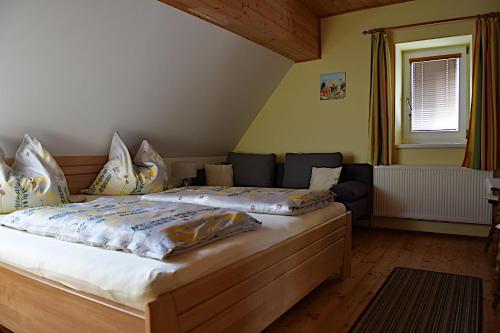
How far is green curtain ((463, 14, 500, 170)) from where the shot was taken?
3.67m

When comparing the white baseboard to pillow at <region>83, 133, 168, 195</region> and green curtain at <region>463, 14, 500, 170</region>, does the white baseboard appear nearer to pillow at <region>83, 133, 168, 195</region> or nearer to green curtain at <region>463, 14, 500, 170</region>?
green curtain at <region>463, 14, 500, 170</region>

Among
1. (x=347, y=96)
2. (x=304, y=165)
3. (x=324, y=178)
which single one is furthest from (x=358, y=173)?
(x=347, y=96)

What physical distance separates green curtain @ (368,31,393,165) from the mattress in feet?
8.71

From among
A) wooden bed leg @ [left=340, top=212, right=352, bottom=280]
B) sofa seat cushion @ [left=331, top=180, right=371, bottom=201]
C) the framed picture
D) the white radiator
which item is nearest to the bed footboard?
wooden bed leg @ [left=340, top=212, right=352, bottom=280]

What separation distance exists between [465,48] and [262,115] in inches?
94.4

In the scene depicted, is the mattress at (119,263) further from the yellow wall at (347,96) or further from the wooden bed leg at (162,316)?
the yellow wall at (347,96)

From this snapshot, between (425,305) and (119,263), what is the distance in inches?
73.6

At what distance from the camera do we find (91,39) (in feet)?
8.75

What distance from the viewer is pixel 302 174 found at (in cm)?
436

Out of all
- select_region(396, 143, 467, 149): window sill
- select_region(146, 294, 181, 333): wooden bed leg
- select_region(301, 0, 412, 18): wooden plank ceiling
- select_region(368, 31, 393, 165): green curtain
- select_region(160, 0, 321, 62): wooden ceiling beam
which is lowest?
select_region(146, 294, 181, 333): wooden bed leg

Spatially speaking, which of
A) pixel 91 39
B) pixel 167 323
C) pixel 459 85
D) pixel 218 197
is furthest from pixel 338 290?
pixel 459 85

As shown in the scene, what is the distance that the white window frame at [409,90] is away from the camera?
4.08 m

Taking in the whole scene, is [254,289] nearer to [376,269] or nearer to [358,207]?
[376,269]

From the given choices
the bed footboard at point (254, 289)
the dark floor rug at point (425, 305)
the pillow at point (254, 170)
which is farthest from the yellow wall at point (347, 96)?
the bed footboard at point (254, 289)
